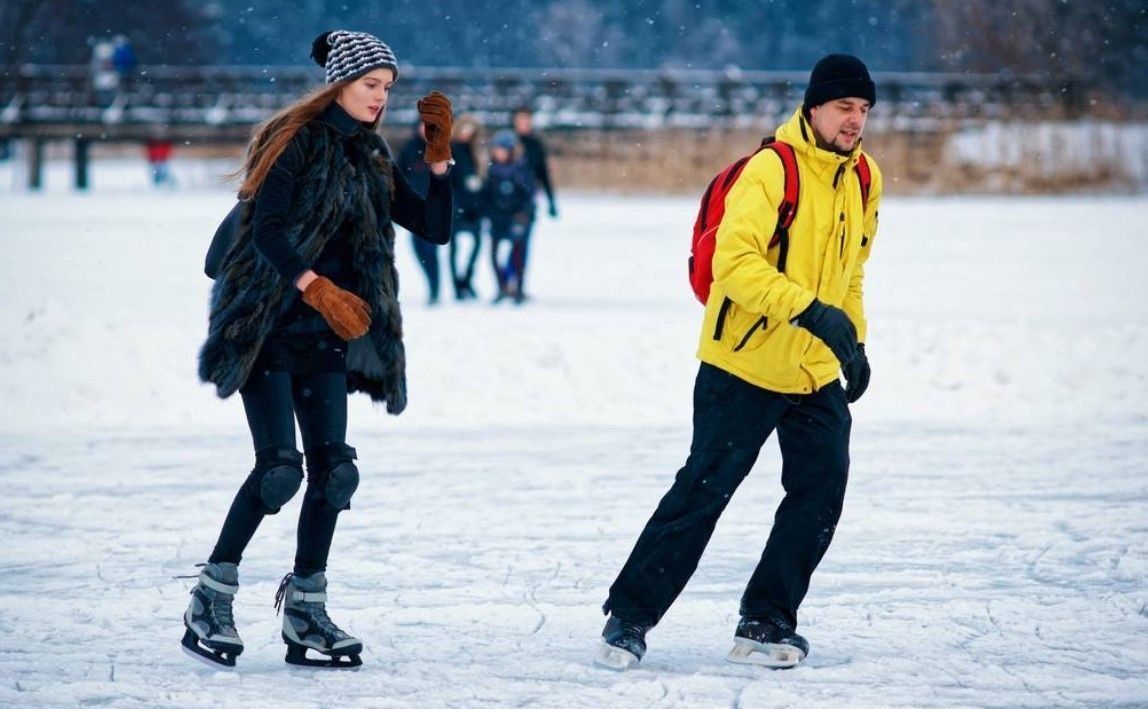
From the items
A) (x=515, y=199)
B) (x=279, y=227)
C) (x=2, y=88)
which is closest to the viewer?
(x=279, y=227)

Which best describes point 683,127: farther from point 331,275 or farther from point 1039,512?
point 331,275

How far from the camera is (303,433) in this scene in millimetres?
A: 4344

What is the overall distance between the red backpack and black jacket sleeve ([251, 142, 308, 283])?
97cm

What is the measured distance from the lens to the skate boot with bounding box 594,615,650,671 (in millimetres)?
4383

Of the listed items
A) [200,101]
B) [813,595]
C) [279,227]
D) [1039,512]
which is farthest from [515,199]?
[200,101]

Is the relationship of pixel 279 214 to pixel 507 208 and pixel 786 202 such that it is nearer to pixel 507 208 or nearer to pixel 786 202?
pixel 786 202

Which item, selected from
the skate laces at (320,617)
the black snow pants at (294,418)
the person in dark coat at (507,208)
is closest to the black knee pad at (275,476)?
the black snow pants at (294,418)

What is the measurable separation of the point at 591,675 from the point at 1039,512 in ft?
9.67

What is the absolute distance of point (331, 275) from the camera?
434 cm

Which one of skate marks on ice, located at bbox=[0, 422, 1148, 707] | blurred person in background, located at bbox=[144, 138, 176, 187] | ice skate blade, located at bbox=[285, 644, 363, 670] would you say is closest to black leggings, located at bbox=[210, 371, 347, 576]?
ice skate blade, located at bbox=[285, 644, 363, 670]

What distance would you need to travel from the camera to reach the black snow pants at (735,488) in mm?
4363

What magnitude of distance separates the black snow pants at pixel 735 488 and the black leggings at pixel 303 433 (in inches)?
30.5

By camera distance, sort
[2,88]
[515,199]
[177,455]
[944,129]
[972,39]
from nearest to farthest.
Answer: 1. [177,455]
2. [515,199]
3. [944,129]
4. [2,88]
5. [972,39]

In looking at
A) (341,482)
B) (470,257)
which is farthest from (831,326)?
(470,257)
